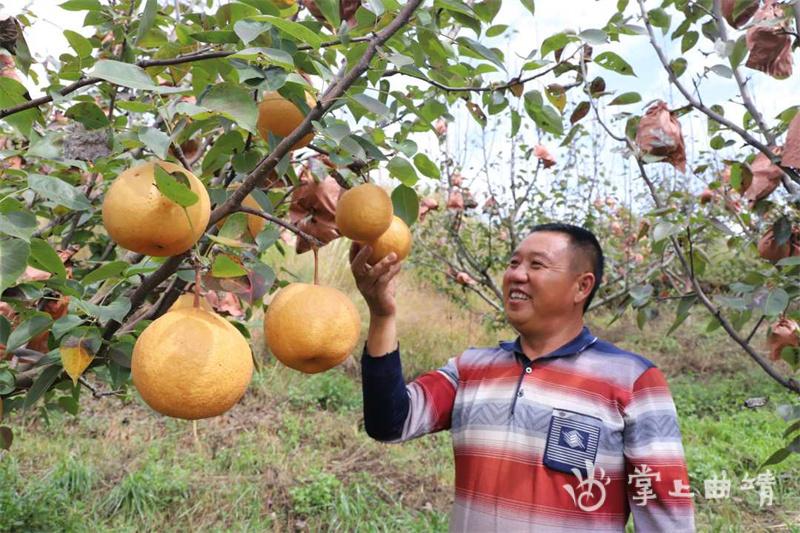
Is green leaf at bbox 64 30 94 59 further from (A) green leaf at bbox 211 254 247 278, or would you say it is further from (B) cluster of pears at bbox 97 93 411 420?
(A) green leaf at bbox 211 254 247 278

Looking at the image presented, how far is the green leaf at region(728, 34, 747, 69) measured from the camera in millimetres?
1429

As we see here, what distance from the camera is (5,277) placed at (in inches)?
26.1

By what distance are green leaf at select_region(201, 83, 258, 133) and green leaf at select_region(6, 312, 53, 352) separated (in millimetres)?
503

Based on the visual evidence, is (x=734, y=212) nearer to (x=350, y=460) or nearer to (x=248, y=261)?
(x=248, y=261)

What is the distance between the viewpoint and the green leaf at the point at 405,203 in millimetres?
1080

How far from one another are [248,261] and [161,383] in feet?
0.65

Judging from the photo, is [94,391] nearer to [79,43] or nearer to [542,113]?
[79,43]

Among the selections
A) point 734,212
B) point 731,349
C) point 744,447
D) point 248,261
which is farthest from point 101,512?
point 731,349

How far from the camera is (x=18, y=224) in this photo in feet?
→ 2.29

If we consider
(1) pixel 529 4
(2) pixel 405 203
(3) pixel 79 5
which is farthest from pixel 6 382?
(1) pixel 529 4

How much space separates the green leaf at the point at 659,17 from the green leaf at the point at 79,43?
1.34 m

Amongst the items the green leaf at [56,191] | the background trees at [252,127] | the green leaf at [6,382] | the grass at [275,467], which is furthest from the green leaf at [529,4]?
the grass at [275,467]

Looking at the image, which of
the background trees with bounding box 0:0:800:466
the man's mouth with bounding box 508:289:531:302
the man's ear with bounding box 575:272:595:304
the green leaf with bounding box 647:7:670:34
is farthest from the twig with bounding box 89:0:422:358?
the green leaf with bounding box 647:7:670:34

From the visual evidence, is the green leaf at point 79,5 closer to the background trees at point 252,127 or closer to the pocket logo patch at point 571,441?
the background trees at point 252,127
